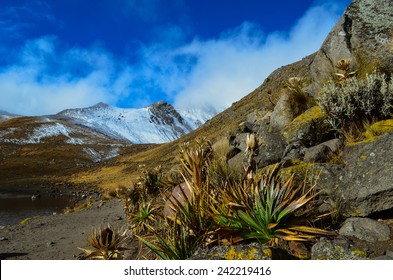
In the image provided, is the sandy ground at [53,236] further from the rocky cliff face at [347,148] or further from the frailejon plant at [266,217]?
the rocky cliff face at [347,148]

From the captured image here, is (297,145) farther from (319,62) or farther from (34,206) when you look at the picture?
(34,206)

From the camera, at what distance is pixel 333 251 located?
3.65 meters

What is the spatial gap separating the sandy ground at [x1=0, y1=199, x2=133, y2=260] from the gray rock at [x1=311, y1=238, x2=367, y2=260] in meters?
7.09

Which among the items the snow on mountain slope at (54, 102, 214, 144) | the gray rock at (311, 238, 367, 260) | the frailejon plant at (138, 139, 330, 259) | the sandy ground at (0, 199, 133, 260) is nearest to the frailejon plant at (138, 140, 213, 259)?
the frailejon plant at (138, 139, 330, 259)

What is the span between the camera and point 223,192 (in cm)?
488

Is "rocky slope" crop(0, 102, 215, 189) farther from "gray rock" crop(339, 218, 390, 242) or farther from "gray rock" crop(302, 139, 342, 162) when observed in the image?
"gray rock" crop(339, 218, 390, 242)

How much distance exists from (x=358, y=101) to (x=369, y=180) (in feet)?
10.1

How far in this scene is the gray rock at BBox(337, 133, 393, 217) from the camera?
4516 mm

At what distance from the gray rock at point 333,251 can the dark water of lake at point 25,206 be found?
70.9ft

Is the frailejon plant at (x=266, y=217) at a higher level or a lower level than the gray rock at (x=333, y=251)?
higher

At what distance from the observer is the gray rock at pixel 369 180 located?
14.8 ft

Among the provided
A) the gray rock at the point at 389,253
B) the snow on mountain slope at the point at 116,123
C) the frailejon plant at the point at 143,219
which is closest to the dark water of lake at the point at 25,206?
the frailejon plant at the point at 143,219
